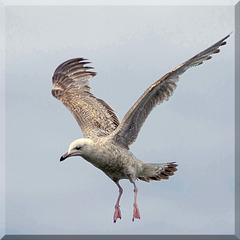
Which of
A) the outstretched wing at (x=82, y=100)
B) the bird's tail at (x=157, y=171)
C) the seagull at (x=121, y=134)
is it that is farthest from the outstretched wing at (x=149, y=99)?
the bird's tail at (x=157, y=171)

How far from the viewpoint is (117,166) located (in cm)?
1162

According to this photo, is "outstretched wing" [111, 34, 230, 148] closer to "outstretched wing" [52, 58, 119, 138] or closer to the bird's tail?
"outstretched wing" [52, 58, 119, 138]

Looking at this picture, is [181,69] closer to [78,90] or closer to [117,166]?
Result: [117,166]

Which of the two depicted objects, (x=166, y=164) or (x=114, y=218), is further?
(x=166, y=164)

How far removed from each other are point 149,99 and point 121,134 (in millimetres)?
913

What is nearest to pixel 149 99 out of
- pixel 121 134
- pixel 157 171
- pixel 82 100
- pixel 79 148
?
pixel 121 134

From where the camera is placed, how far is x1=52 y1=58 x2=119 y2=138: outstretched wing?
13.0m

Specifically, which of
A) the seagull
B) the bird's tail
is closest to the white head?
the seagull

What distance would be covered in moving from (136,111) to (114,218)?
225 centimetres

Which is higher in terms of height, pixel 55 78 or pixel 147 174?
pixel 55 78

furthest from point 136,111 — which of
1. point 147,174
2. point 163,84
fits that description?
point 147,174

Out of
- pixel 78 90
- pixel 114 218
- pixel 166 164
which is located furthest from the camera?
pixel 78 90

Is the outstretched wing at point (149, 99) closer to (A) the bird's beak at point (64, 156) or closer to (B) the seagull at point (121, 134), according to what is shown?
(B) the seagull at point (121, 134)

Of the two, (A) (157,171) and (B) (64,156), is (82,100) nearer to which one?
(A) (157,171)
